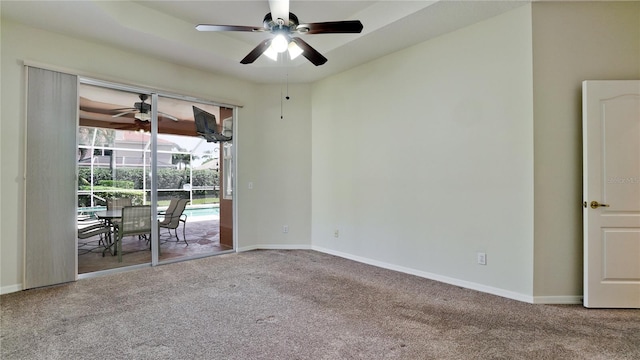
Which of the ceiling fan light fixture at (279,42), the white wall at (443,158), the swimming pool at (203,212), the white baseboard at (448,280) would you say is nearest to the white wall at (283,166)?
the white wall at (443,158)

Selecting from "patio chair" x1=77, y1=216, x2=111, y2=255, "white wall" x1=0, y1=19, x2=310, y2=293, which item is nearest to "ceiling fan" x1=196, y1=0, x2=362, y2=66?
"white wall" x1=0, y1=19, x2=310, y2=293

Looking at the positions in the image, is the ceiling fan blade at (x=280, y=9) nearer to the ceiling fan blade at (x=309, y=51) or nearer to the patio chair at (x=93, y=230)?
the ceiling fan blade at (x=309, y=51)

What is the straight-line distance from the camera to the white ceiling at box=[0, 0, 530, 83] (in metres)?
2.99

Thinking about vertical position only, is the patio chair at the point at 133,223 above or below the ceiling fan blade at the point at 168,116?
below

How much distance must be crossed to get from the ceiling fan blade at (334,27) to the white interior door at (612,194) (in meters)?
2.26

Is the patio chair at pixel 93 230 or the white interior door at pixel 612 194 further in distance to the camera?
the patio chair at pixel 93 230

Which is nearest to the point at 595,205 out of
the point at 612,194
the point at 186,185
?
the point at 612,194

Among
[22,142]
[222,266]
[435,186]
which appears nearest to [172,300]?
[222,266]

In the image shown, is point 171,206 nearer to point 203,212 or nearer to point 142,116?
point 203,212

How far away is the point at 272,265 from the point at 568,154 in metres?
3.69

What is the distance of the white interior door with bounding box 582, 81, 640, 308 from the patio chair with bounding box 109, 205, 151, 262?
A: 205 inches

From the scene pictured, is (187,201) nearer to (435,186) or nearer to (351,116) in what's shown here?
(351,116)

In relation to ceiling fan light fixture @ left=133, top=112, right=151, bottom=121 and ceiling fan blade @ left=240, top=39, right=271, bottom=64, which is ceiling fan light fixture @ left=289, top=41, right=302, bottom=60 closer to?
ceiling fan blade @ left=240, top=39, right=271, bottom=64

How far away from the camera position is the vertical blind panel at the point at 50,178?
3256mm
